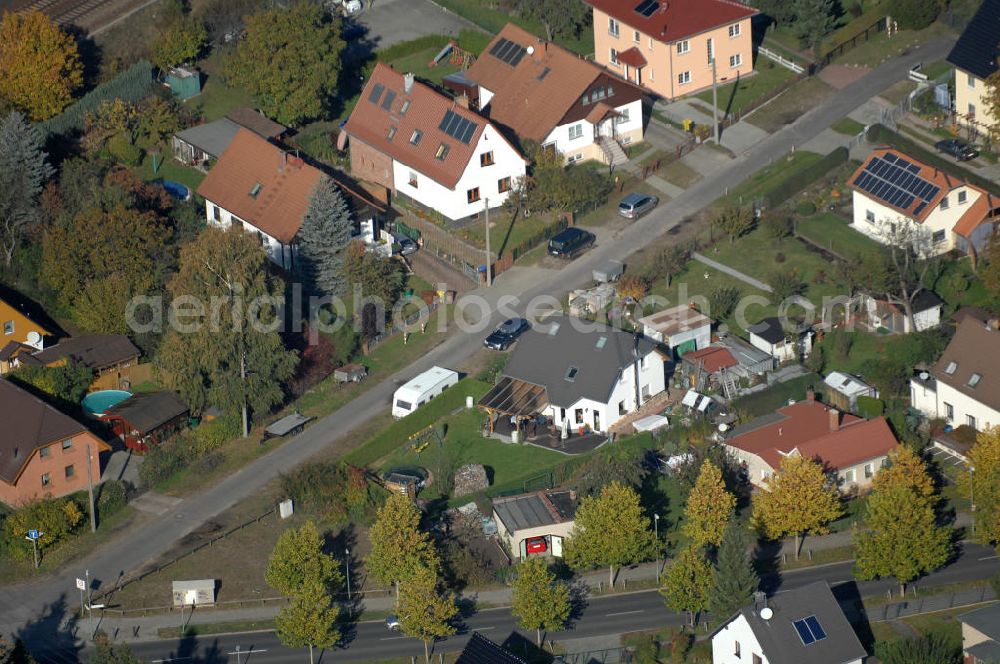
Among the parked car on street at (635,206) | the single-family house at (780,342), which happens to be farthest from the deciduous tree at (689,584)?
the parked car on street at (635,206)

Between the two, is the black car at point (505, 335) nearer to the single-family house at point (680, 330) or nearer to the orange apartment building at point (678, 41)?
the single-family house at point (680, 330)

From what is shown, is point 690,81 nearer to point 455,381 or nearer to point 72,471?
point 455,381

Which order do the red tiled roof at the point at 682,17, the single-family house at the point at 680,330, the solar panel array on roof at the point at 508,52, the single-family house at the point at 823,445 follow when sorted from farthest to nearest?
the solar panel array on roof at the point at 508,52 < the red tiled roof at the point at 682,17 < the single-family house at the point at 680,330 < the single-family house at the point at 823,445

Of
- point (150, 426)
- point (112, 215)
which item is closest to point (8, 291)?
point (112, 215)

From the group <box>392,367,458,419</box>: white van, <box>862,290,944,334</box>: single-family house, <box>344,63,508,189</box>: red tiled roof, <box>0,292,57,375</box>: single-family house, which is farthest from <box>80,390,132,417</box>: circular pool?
<box>862,290,944,334</box>: single-family house

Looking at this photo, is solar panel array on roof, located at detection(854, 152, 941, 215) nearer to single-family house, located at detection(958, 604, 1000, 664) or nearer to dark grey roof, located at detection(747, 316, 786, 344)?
dark grey roof, located at detection(747, 316, 786, 344)

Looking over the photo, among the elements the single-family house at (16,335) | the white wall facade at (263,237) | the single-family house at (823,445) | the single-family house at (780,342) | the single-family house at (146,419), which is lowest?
the single-family house at (823,445)
